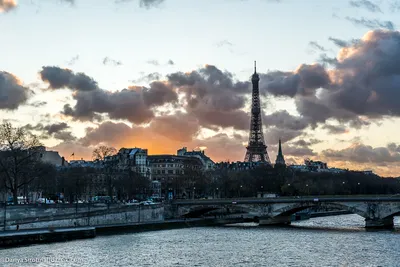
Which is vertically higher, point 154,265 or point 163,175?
point 163,175

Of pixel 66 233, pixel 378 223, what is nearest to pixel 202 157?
pixel 378 223

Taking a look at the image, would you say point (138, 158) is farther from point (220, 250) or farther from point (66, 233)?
point (220, 250)

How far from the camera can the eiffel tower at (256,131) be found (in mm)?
170250

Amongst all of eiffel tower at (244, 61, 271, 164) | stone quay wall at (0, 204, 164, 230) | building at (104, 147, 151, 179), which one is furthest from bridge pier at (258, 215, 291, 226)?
eiffel tower at (244, 61, 271, 164)

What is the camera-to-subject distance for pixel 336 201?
80.8 m

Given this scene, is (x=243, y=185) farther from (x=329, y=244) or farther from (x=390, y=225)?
(x=329, y=244)

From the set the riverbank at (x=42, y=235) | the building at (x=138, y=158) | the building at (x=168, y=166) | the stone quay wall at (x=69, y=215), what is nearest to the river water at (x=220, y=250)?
the riverbank at (x=42, y=235)

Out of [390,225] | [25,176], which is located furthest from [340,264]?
[25,176]

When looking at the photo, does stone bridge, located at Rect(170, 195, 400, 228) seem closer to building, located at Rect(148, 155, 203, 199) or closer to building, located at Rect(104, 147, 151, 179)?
building, located at Rect(104, 147, 151, 179)

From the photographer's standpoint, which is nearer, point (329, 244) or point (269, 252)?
point (269, 252)

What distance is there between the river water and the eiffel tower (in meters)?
102

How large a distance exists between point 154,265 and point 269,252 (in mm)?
11331

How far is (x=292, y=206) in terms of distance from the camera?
280 ft

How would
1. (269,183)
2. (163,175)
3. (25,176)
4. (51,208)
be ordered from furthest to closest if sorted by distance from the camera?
(163,175)
(269,183)
(25,176)
(51,208)
